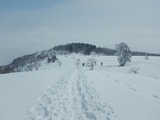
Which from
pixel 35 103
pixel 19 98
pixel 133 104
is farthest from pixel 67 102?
pixel 133 104

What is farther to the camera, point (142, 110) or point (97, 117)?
point (142, 110)

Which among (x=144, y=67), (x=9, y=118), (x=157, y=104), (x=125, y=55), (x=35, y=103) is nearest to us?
(x=9, y=118)

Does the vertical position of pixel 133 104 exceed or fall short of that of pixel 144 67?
it exceeds it

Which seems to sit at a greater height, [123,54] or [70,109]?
[70,109]

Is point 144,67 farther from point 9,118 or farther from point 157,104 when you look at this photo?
point 9,118

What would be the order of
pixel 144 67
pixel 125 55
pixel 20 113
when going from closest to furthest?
1. pixel 20 113
2. pixel 144 67
3. pixel 125 55

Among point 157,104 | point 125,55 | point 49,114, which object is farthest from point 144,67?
point 49,114

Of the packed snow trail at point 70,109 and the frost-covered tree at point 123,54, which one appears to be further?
the frost-covered tree at point 123,54

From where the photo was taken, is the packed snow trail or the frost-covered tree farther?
the frost-covered tree

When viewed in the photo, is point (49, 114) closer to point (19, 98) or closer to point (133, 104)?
point (19, 98)

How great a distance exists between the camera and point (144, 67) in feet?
228

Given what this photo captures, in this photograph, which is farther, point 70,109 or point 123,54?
point 123,54

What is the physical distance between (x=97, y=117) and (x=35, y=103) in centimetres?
368

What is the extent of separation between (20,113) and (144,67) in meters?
64.0
